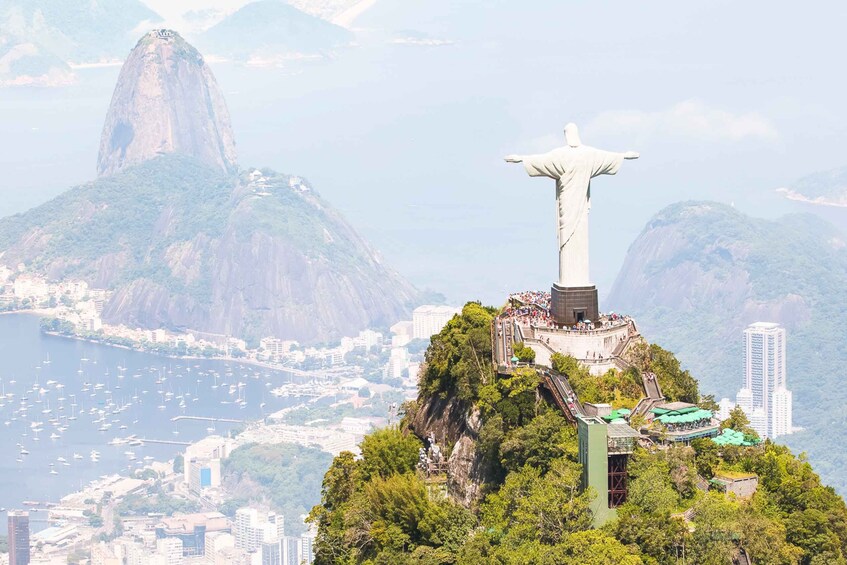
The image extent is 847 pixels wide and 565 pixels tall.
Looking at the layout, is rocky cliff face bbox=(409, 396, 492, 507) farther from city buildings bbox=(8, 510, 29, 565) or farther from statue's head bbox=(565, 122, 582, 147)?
city buildings bbox=(8, 510, 29, 565)

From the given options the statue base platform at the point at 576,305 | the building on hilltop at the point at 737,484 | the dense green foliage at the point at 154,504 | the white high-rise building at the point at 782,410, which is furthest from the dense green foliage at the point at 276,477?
the building on hilltop at the point at 737,484

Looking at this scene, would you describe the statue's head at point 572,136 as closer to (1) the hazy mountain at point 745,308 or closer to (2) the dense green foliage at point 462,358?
(2) the dense green foliage at point 462,358

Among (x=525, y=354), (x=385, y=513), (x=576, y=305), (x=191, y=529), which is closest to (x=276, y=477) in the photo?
(x=191, y=529)


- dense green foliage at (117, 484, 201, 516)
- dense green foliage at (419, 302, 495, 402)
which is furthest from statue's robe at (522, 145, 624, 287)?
dense green foliage at (117, 484, 201, 516)

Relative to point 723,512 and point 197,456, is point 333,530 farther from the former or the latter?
point 197,456

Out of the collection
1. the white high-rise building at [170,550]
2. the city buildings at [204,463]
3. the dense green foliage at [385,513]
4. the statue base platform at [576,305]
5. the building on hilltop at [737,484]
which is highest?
the statue base platform at [576,305]

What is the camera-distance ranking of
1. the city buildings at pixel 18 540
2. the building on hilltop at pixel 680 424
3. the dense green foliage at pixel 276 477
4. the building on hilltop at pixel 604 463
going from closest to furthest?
the building on hilltop at pixel 604 463, the building on hilltop at pixel 680 424, the city buildings at pixel 18 540, the dense green foliage at pixel 276 477
